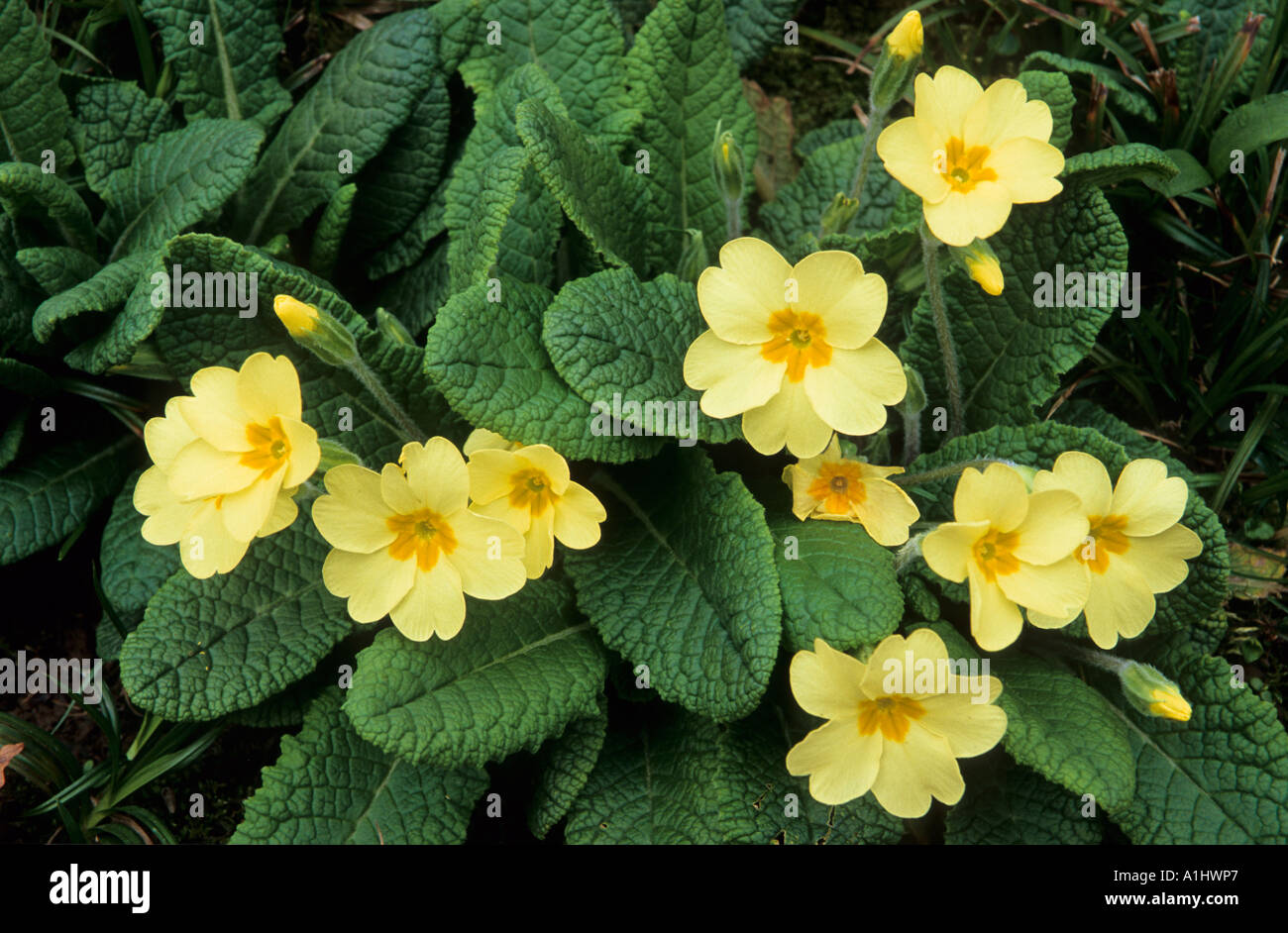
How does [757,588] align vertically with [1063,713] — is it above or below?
above

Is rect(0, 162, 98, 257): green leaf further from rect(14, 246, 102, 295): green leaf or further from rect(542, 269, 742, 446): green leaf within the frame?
rect(542, 269, 742, 446): green leaf

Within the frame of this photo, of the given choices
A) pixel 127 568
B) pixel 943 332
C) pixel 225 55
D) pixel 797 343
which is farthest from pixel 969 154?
pixel 127 568

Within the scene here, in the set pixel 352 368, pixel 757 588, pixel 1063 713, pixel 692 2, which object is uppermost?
pixel 692 2

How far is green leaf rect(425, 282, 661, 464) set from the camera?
217cm

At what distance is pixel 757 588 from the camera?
7.10 ft

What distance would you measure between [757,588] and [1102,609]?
2.32ft

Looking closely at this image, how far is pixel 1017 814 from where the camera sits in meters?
2.43

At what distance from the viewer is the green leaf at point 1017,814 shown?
2398 millimetres

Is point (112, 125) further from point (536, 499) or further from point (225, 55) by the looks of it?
point (536, 499)

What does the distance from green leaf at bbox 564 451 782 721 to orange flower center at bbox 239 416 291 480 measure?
0.68 m

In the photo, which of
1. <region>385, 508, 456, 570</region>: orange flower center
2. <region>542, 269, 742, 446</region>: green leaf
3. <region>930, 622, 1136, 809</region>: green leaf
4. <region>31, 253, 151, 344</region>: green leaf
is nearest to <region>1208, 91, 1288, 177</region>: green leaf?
<region>930, 622, 1136, 809</region>: green leaf

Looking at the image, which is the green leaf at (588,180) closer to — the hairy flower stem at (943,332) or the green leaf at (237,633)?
the hairy flower stem at (943,332)
